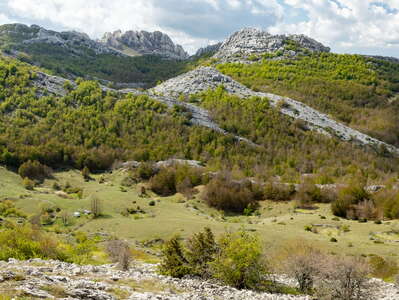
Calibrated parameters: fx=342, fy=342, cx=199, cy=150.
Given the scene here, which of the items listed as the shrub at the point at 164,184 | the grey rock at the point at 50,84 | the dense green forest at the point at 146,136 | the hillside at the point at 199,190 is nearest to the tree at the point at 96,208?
the hillside at the point at 199,190

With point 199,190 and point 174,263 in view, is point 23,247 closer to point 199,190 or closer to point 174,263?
point 174,263

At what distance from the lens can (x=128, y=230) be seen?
187ft

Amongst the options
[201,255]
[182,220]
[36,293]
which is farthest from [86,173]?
[36,293]

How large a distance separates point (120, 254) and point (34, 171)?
6911cm

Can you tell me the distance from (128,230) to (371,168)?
85664 mm

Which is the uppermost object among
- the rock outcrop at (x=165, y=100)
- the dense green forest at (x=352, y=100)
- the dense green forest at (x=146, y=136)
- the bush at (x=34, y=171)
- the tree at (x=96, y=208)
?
the dense green forest at (x=352, y=100)

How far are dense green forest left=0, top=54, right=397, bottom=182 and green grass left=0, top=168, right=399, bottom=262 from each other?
63.8ft

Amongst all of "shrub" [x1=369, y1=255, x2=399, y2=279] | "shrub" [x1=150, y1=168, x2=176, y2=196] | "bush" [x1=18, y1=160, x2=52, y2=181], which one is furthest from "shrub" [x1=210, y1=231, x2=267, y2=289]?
"bush" [x1=18, y1=160, x2=52, y2=181]

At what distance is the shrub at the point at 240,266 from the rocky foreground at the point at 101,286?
1537mm

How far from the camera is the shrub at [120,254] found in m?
31.6

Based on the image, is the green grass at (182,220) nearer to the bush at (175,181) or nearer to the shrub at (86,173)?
the shrub at (86,173)

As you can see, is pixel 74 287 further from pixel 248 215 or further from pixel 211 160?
pixel 211 160

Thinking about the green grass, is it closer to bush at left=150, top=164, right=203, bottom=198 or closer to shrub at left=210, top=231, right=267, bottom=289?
bush at left=150, top=164, right=203, bottom=198

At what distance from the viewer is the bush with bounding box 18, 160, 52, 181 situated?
89.7 metres
